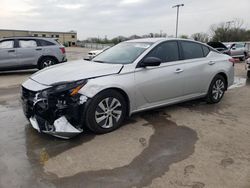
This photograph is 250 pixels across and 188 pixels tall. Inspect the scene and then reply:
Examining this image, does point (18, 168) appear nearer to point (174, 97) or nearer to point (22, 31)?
point (174, 97)

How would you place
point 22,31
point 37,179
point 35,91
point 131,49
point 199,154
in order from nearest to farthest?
1. point 37,179
2. point 199,154
3. point 35,91
4. point 131,49
5. point 22,31

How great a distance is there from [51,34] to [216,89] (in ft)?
248

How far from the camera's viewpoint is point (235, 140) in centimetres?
377

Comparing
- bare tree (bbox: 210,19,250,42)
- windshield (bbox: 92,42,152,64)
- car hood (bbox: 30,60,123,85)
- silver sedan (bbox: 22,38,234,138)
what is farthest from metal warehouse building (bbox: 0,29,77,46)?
car hood (bbox: 30,60,123,85)

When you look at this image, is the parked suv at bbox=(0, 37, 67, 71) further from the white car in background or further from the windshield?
the white car in background

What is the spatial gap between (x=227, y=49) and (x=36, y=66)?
472 inches

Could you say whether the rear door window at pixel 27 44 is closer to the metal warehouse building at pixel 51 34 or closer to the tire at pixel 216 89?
the tire at pixel 216 89

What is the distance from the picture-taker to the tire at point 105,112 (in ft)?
12.2

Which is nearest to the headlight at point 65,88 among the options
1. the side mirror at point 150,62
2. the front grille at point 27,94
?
the front grille at point 27,94

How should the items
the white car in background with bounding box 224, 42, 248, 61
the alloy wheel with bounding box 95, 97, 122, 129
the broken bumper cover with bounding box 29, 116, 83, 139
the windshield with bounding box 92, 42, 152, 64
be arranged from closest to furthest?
the broken bumper cover with bounding box 29, 116, 83, 139
the alloy wheel with bounding box 95, 97, 122, 129
the windshield with bounding box 92, 42, 152, 64
the white car in background with bounding box 224, 42, 248, 61

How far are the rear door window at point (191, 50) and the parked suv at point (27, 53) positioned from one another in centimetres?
691

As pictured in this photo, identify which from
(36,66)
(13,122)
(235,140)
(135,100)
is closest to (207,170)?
(235,140)

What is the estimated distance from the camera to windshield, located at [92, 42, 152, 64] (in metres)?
4.44

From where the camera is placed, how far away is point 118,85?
3916 millimetres
